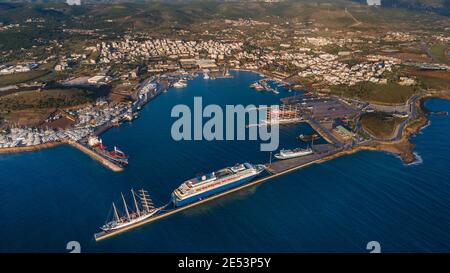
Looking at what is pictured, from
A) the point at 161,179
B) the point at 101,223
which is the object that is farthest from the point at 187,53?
the point at 101,223

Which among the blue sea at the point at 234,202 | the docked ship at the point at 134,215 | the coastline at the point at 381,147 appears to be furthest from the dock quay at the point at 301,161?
the docked ship at the point at 134,215

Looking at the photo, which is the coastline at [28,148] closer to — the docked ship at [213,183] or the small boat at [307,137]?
the docked ship at [213,183]

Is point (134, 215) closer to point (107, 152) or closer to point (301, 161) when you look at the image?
point (107, 152)

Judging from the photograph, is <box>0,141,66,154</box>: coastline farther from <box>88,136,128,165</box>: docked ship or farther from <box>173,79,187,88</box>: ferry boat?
<box>173,79,187,88</box>: ferry boat

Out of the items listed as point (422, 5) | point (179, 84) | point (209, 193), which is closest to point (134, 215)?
point (209, 193)

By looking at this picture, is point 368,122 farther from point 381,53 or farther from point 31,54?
point 31,54
